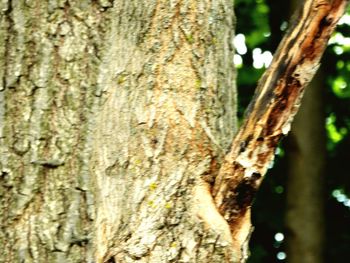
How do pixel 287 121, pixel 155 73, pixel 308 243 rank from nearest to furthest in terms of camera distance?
1. pixel 287 121
2. pixel 155 73
3. pixel 308 243

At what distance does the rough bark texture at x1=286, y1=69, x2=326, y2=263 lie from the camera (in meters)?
4.31

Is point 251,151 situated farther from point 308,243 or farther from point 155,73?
point 308,243

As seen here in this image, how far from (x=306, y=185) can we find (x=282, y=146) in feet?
2.65

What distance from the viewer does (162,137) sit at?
84.5 inches

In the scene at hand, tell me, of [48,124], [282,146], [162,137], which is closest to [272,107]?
[162,137]

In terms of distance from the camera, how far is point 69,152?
262 centimetres

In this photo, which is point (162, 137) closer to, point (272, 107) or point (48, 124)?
point (272, 107)

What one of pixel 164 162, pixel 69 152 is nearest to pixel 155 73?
pixel 164 162

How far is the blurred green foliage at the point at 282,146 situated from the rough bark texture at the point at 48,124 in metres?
2.44

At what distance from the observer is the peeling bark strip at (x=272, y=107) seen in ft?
6.52

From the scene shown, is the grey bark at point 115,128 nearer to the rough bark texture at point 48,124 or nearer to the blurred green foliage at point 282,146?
the rough bark texture at point 48,124

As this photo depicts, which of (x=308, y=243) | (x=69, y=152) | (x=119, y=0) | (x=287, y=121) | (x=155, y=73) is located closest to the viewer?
(x=287, y=121)

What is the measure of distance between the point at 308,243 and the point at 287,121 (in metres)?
2.35

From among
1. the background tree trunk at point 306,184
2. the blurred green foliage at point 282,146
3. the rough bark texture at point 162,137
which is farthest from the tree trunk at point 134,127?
the blurred green foliage at point 282,146
